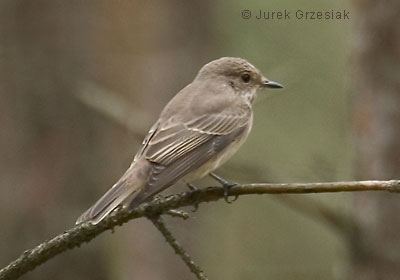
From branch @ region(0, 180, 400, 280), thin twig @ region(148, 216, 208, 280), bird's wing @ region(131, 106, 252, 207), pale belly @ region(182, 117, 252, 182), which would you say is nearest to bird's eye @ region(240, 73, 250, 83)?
bird's wing @ region(131, 106, 252, 207)

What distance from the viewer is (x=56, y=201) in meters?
6.42

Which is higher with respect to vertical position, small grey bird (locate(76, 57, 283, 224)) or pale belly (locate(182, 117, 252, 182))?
small grey bird (locate(76, 57, 283, 224))

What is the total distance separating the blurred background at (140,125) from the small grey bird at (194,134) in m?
0.36

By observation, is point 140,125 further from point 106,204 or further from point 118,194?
point 106,204

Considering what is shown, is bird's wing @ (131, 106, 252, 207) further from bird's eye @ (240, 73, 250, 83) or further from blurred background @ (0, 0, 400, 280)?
blurred background @ (0, 0, 400, 280)

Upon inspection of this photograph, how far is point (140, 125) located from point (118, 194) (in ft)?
6.51

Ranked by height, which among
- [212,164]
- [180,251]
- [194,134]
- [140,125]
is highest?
[180,251]

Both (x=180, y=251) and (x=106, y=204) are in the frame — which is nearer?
(x=180, y=251)

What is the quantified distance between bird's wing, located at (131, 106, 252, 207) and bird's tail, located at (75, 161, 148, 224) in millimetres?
74

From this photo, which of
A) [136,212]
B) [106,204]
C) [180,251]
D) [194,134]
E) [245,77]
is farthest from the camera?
[245,77]

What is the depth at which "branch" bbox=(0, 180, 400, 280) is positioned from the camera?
10.1 feet

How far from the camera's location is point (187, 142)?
4770 mm

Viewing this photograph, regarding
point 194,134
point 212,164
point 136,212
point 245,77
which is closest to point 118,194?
point 136,212

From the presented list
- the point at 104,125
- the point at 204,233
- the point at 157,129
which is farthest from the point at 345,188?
the point at 204,233
